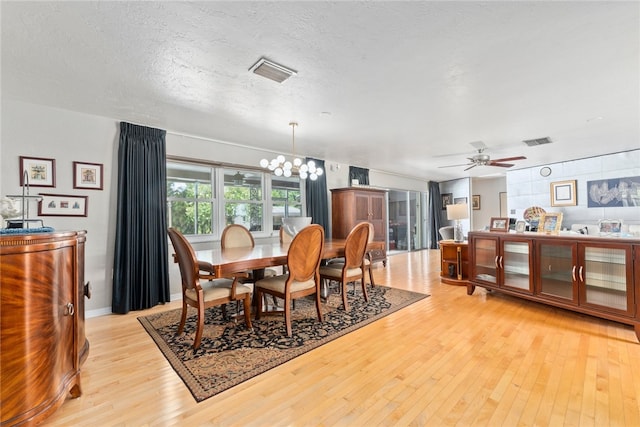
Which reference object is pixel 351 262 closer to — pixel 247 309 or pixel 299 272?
pixel 299 272

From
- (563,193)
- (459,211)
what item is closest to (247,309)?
(459,211)

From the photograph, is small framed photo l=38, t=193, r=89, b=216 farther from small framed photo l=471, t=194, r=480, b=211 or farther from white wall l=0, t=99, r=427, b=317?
small framed photo l=471, t=194, r=480, b=211

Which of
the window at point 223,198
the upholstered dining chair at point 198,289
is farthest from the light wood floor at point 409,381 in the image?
the window at point 223,198

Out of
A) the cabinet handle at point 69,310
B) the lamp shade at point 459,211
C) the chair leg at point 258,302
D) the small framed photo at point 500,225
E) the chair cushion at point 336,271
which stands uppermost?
the lamp shade at point 459,211

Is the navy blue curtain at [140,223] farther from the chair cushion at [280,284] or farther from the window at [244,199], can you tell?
the chair cushion at [280,284]

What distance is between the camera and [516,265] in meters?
3.32

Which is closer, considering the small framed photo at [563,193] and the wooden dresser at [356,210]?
the wooden dresser at [356,210]

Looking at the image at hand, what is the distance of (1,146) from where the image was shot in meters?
2.73

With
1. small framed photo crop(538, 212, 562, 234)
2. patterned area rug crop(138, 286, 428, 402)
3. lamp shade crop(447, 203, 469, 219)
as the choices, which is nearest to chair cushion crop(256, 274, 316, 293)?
patterned area rug crop(138, 286, 428, 402)

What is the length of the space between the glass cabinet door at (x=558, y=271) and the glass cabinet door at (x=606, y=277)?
0.08m

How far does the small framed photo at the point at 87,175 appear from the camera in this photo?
3.08m

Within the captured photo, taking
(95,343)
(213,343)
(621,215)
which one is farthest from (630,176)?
(95,343)

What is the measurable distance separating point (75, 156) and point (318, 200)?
3627 mm

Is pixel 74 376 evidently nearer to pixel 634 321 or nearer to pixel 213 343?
pixel 213 343
